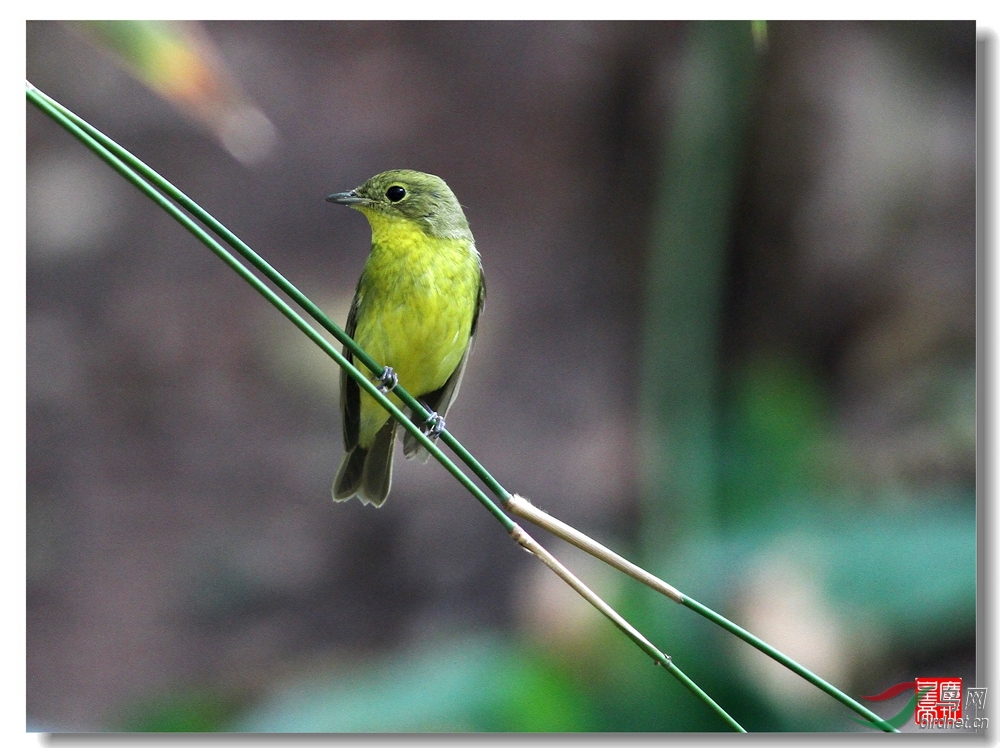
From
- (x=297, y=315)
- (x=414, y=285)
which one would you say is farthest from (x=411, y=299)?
(x=297, y=315)

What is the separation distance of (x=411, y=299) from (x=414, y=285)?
3 cm

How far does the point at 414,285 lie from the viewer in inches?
86.0

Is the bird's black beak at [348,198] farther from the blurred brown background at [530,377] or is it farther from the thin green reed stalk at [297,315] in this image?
the thin green reed stalk at [297,315]

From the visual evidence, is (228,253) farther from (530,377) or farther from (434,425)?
(530,377)

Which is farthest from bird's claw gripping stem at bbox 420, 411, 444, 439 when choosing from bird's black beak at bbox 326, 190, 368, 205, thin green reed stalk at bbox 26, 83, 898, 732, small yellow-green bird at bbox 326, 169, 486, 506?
thin green reed stalk at bbox 26, 83, 898, 732

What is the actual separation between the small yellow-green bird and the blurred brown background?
60cm

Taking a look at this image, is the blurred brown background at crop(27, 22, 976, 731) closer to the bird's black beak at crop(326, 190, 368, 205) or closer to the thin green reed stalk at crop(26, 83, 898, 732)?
the bird's black beak at crop(326, 190, 368, 205)

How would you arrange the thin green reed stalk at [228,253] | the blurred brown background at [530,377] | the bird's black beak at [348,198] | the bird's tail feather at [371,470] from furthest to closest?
the blurred brown background at [530,377] < the bird's tail feather at [371,470] < the bird's black beak at [348,198] < the thin green reed stalk at [228,253]

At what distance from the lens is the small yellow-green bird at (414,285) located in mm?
2188

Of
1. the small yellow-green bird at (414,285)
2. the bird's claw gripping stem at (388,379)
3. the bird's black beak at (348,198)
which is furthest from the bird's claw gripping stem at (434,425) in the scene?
the bird's black beak at (348,198)

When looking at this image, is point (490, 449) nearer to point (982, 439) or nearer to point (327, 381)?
point (327, 381)

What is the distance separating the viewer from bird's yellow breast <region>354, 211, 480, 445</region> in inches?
86.0

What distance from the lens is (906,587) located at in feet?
8.67

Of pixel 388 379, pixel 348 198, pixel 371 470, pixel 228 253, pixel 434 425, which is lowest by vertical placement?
pixel 371 470
